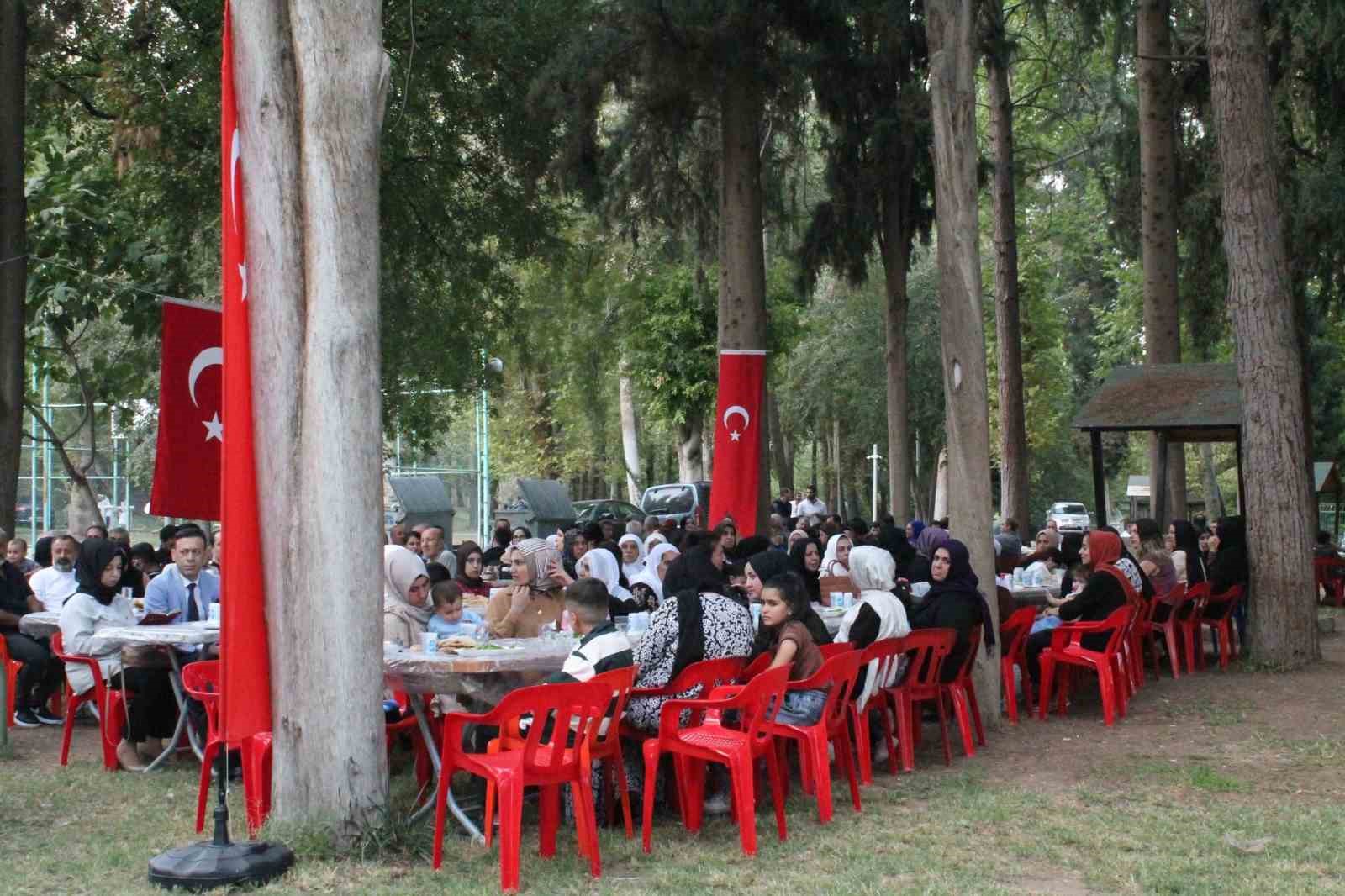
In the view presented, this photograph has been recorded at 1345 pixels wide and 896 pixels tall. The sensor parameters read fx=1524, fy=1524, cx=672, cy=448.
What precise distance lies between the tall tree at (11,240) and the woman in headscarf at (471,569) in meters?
4.71

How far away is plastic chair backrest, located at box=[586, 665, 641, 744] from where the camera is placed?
673 cm

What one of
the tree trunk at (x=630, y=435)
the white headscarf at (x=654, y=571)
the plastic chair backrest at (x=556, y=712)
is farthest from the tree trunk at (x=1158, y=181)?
the tree trunk at (x=630, y=435)

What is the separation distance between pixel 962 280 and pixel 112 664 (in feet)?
20.2

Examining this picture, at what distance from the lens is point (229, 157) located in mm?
6863

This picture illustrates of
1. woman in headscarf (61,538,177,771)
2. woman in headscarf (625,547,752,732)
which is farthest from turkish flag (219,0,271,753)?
woman in headscarf (61,538,177,771)

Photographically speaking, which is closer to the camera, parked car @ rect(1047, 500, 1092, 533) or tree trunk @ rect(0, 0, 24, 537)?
tree trunk @ rect(0, 0, 24, 537)

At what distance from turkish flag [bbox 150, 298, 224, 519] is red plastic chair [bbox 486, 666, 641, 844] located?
3.65 metres

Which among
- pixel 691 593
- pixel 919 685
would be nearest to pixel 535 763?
pixel 691 593

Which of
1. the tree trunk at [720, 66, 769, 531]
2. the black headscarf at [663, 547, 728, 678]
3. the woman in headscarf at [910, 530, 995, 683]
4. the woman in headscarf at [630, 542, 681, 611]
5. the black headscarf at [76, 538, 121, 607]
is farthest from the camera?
the tree trunk at [720, 66, 769, 531]

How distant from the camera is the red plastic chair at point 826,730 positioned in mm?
7516

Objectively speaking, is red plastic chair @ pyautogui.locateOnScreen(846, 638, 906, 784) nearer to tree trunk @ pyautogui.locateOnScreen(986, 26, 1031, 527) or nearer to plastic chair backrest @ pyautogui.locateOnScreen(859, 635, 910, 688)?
plastic chair backrest @ pyautogui.locateOnScreen(859, 635, 910, 688)

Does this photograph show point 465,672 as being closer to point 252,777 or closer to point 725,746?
point 252,777

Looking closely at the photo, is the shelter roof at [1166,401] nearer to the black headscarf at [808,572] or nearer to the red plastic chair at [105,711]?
the black headscarf at [808,572]

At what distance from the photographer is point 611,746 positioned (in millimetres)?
7203
